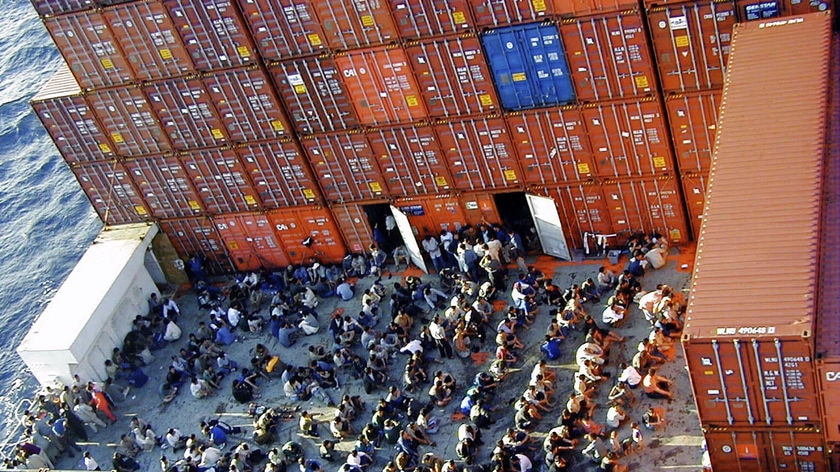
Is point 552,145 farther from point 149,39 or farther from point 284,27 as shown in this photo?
point 149,39

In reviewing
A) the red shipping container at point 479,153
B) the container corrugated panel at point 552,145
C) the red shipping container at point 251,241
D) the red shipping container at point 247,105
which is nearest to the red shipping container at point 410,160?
the red shipping container at point 479,153

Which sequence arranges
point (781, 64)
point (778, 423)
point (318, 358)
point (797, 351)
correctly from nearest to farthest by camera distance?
point (797, 351)
point (778, 423)
point (781, 64)
point (318, 358)

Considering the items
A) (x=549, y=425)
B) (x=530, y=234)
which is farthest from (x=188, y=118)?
(x=549, y=425)

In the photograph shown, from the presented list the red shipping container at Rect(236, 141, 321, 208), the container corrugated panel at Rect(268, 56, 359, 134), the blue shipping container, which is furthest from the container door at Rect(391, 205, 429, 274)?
the blue shipping container

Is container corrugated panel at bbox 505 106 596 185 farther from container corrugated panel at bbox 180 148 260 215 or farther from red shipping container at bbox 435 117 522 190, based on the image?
container corrugated panel at bbox 180 148 260 215

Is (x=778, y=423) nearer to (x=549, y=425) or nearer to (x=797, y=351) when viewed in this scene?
(x=797, y=351)

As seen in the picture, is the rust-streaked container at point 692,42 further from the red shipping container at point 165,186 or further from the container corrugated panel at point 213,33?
the red shipping container at point 165,186
